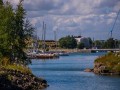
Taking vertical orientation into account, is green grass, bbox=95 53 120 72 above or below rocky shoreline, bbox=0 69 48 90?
above

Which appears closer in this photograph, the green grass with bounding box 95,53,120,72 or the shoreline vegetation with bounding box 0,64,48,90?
the shoreline vegetation with bounding box 0,64,48,90

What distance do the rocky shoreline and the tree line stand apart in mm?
8591

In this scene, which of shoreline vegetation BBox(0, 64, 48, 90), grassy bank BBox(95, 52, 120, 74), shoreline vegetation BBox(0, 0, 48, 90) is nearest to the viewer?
shoreline vegetation BBox(0, 64, 48, 90)

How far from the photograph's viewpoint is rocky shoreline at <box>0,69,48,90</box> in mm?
60000

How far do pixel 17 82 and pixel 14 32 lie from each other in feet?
70.6

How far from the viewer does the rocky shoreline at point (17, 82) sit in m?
60.0

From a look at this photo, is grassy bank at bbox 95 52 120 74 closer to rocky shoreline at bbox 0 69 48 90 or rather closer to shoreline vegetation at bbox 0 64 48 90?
shoreline vegetation at bbox 0 64 48 90

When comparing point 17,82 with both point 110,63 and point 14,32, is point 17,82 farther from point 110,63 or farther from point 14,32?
point 110,63

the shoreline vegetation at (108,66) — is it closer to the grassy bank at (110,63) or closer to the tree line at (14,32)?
the grassy bank at (110,63)

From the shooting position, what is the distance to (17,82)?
66500 millimetres

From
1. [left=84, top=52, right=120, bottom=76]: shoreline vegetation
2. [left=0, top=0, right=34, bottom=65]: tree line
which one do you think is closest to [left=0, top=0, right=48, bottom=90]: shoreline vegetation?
[left=0, top=0, right=34, bottom=65]: tree line

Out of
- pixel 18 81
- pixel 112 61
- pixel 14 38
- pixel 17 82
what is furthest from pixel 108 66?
pixel 17 82

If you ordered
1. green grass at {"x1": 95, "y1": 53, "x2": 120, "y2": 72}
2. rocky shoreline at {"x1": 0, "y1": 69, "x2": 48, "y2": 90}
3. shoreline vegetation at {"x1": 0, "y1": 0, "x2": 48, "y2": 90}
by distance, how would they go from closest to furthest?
1. rocky shoreline at {"x1": 0, "y1": 69, "x2": 48, "y2": 90}
2. shoreline vegetation at {"x1": 0, "y1": 0, "x2": 48, "y2": 90}
3. green grass at {"x1": 95, "y1": 53, "x2": 120, "y2": 72}

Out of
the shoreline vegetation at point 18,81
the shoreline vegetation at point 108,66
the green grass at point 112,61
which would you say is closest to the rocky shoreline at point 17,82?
the shoreline vegetation at point 18,81
